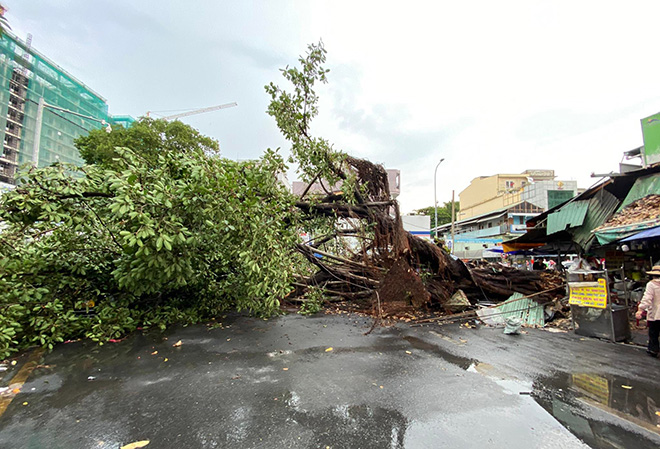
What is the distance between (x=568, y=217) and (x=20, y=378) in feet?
38.0

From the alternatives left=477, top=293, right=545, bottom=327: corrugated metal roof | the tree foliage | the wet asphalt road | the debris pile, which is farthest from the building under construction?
the debris pile

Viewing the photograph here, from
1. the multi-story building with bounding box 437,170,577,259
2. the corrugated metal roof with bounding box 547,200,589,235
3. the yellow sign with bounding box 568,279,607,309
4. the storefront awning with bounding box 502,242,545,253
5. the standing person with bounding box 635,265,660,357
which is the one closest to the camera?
the standing person with bounding box 635,265,660,357

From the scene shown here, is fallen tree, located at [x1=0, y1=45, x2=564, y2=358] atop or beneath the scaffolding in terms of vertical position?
beneath

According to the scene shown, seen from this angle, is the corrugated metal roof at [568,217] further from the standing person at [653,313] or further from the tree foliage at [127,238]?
the tree foliage at [127,238]

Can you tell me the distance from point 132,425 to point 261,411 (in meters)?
1.14

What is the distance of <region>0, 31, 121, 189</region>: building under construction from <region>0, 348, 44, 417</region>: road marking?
48.7 m

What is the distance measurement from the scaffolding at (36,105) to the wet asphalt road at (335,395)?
50595mm

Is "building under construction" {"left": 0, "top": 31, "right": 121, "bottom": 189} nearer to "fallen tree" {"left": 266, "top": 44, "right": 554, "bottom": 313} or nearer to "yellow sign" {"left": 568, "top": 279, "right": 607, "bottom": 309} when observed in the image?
"fallen tree" {"left": 266, "top": 44, "right": 554, "bottom": 313}

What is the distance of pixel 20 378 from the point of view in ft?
12.4

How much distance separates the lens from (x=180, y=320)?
650 cm

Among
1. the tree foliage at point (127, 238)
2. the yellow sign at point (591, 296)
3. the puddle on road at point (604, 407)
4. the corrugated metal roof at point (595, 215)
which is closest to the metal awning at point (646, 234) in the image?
the yellow sign at point (591, 296)

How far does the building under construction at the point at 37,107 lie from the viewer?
42688mm

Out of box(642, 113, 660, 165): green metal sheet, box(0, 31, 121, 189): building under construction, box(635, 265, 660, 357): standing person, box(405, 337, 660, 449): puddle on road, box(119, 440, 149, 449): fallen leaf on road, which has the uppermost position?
box(0, 31, 121, 189): building under construction

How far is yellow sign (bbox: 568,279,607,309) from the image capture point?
5695 mm
